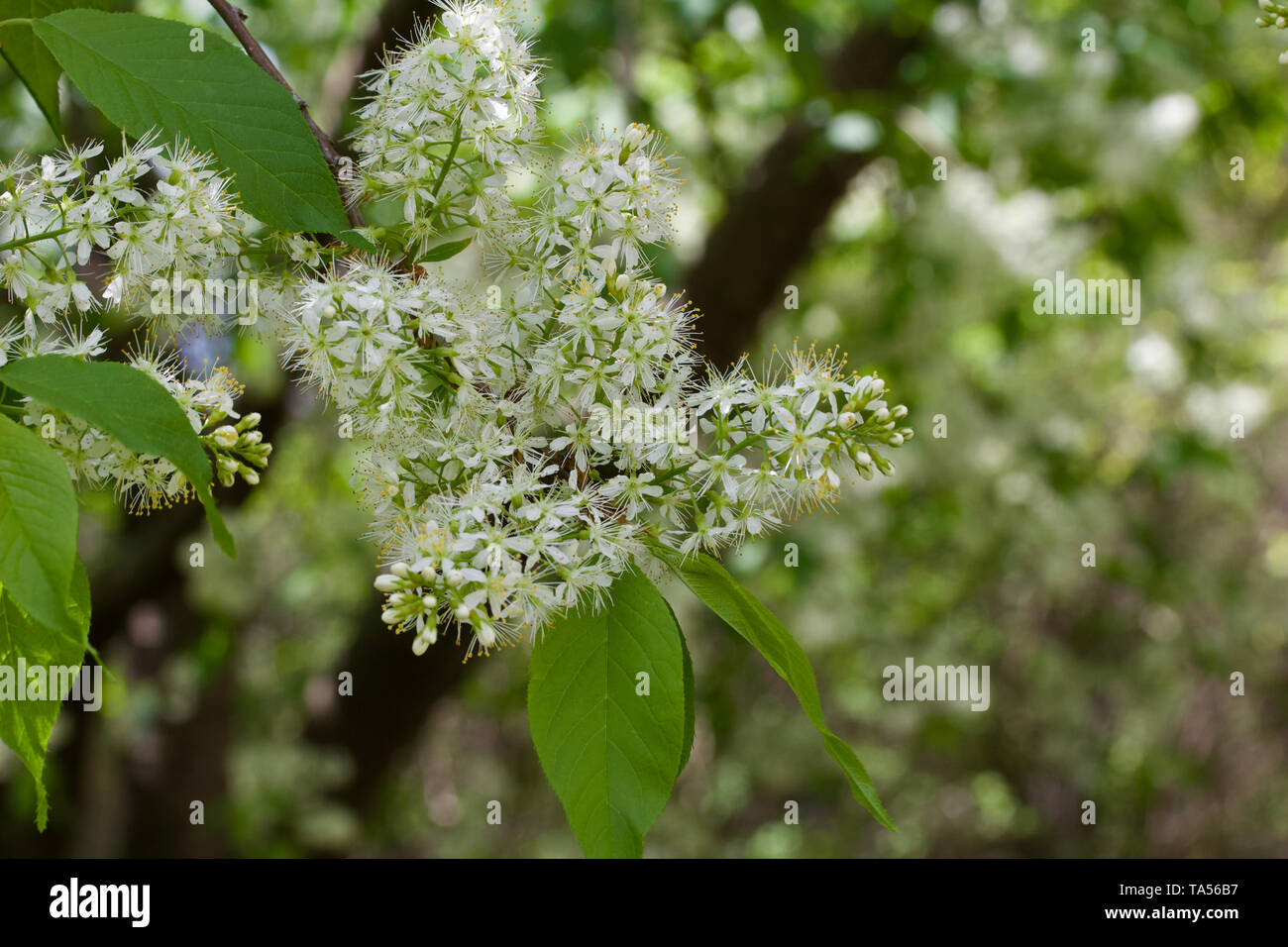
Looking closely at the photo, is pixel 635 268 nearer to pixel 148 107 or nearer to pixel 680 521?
pixel 680 521

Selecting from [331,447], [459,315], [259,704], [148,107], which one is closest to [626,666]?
[459,315]

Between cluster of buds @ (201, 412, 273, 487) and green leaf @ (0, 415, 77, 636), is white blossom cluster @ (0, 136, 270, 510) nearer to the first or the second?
cluster of buds @ (201, 412, 273, 487)

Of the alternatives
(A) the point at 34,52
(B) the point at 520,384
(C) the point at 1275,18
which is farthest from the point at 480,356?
(C) the point at 1275,18

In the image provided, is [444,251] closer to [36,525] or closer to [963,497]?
[36,525]

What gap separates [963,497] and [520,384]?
16.1 ft

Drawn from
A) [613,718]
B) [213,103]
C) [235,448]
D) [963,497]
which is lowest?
[613,718]

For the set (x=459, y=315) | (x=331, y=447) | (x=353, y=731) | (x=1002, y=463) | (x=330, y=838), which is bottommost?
(x=330, y=838)

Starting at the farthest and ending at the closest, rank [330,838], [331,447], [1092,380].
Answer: [1092,380] < [331,447] < [330,838]

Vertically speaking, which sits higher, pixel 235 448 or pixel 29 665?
pixel 235 448

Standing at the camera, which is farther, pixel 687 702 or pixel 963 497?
pixel 963 497

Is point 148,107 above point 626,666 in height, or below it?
above

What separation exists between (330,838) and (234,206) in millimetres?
4320

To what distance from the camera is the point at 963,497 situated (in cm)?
561

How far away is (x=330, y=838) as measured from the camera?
476cm
